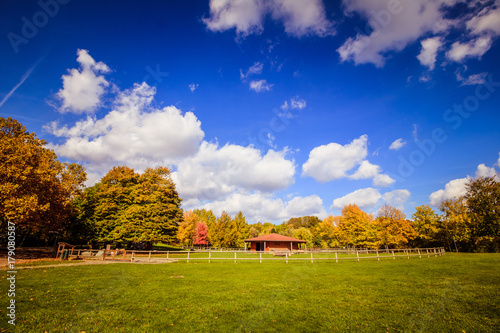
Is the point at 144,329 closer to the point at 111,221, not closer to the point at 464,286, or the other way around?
the point at 464,286

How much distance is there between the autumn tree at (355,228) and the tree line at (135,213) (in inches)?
7.6

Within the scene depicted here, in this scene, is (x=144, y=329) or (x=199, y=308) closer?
(x=144, y=329)

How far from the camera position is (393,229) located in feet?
156

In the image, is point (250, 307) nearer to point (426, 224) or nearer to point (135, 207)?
point (135, 207)

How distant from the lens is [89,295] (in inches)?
329

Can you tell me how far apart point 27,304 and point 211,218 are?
289 ft

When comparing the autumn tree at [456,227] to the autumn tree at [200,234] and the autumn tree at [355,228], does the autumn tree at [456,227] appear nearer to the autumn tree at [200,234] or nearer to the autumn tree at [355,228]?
the autumn tree at [355,228]

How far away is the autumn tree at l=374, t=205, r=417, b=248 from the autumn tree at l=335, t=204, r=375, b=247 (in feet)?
5.98

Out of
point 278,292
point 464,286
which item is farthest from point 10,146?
point 464,286

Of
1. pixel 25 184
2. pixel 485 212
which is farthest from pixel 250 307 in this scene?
pixel 485 212

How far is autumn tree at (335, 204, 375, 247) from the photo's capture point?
45.0 meters

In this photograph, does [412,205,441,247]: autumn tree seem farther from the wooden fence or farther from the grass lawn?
the grass lawn

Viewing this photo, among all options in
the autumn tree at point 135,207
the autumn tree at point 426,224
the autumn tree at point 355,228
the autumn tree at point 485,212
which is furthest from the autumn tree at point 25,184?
the autumn tree at point 485,212

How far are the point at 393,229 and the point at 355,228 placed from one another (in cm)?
870
